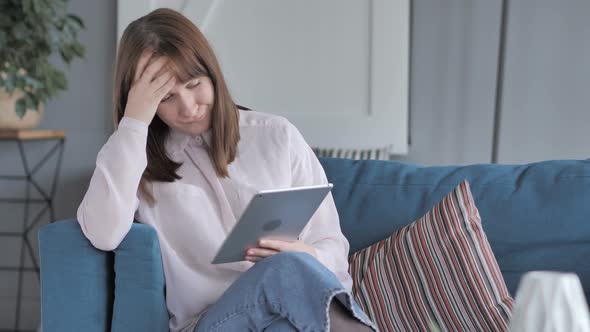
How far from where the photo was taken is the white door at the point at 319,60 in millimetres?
3334

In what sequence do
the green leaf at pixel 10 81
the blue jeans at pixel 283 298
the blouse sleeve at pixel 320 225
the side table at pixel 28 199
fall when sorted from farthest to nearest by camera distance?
the side table at pixel 28 199 < the green leaf at pixel 10 81 < the blouse sleeve at pixel 320 225 < the blue jeans at pixel 283 298

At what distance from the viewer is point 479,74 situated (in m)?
3.37

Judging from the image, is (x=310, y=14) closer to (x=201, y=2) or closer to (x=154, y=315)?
(x=201, y=2)

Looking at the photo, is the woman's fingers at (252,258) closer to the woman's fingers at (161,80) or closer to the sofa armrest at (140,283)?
the sofa armrest at (140,283)

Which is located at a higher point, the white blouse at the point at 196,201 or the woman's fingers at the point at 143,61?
the woman's fingers at the point at 143,61

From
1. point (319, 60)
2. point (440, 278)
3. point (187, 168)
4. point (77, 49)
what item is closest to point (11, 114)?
point (77, 49)

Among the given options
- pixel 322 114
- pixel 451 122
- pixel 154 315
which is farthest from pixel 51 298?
pixel 451 122

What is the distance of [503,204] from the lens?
1.96 meters

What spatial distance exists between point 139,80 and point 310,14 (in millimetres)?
1791

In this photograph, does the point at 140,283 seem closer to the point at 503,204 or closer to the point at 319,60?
the point at 503,204

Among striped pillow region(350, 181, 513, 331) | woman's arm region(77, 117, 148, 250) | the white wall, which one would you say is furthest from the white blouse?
the white wall

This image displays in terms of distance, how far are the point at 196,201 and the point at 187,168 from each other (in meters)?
0.10

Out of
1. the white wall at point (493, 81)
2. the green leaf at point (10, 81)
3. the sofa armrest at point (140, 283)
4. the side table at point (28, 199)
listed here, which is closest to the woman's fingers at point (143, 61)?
the sofa armrest at point (140, 283)

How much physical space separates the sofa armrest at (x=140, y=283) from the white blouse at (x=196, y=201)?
1.3 inches
